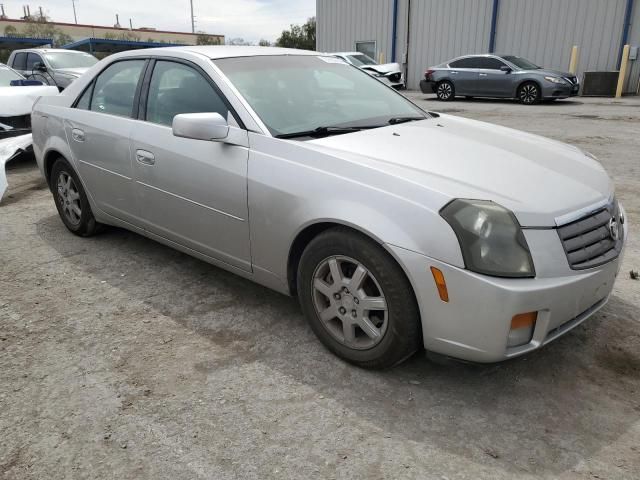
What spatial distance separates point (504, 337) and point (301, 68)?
2.23 metres

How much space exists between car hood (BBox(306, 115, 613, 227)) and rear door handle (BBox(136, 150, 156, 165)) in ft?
3.93

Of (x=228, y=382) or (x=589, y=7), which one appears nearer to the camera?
(x=228, y=382)

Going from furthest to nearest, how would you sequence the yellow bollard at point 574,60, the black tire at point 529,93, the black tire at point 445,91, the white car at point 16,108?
the yellow bollard at point 574,60, the black tire at point 445,91, the black tire at point 529,93, the white car at point 16,108

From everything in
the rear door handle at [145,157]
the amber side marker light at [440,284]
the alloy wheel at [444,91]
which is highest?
the rear door handle at [145,157]

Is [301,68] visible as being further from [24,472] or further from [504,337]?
[24,472]

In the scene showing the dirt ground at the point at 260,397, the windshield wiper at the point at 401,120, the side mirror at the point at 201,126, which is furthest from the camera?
the windshield wiper at the point at 401,120

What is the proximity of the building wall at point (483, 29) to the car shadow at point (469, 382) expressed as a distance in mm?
18291

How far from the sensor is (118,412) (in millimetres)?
2400

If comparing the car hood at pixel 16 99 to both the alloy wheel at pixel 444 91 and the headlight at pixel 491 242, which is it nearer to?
the headlight at pixel 491 242

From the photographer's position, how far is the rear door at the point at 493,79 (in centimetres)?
1582

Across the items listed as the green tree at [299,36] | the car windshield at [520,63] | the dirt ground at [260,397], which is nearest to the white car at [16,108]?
the dirt ground at [260,397]

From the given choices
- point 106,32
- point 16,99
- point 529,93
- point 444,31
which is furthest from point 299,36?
point 16,99

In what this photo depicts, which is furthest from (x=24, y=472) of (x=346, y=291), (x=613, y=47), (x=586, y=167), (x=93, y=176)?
(x=613, y=47)

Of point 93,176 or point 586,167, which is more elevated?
point 586,167
